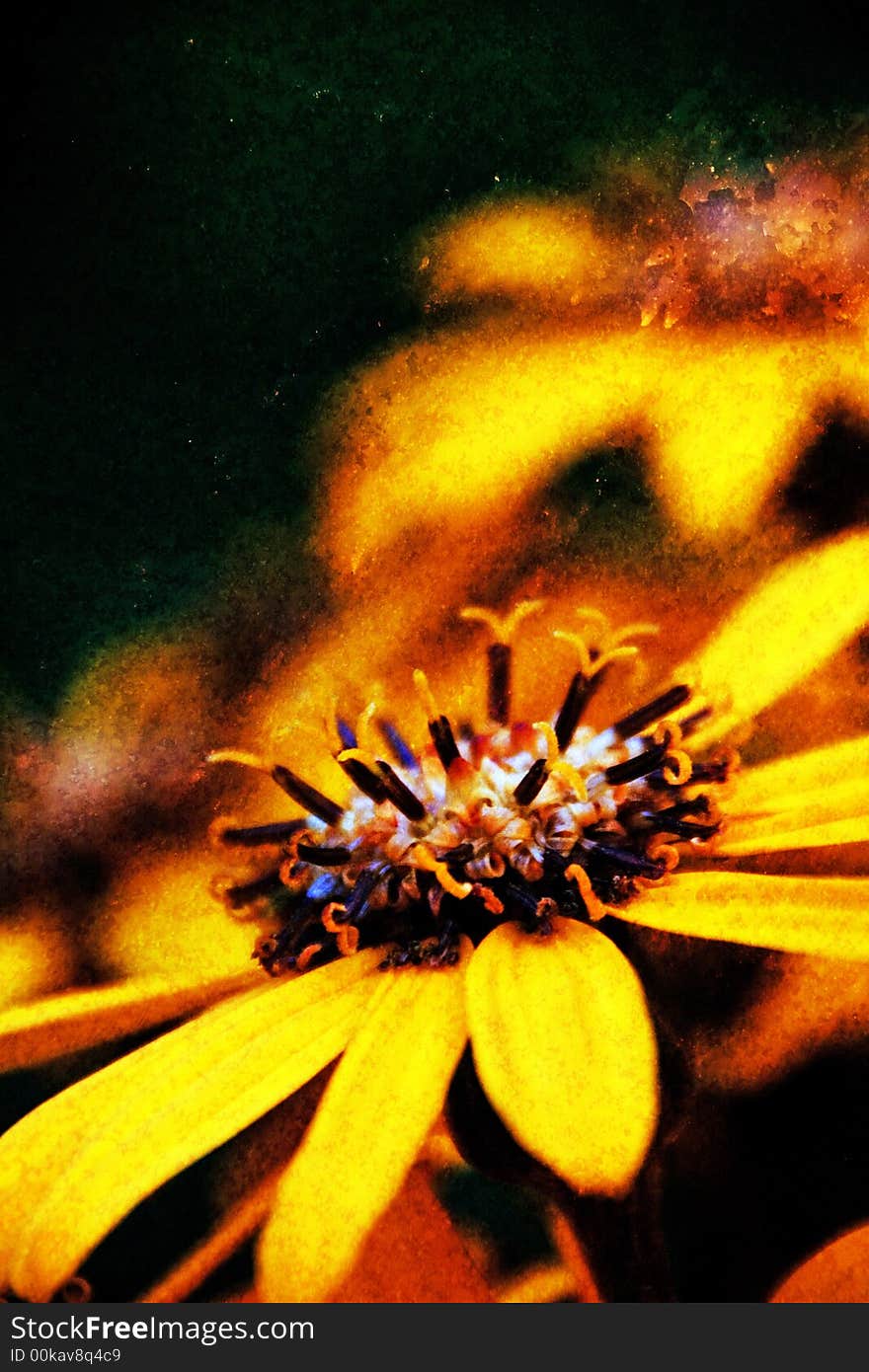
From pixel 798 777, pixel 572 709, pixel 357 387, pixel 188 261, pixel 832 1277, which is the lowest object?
pixel 832 1277

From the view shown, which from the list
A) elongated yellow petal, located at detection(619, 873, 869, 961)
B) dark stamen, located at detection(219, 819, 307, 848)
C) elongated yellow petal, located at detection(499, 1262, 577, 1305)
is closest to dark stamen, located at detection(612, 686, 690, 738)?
elongated yellow petal, located at detection(619, 873, 869, 961)

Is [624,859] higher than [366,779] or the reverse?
the reverse

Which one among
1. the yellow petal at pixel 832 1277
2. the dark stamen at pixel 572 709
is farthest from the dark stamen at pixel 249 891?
the yellow petal at pixel 832 1277

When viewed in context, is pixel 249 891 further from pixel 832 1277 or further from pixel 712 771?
pixel 832 1277

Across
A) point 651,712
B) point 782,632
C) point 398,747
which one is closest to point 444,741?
point 398,747

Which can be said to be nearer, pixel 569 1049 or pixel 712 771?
pixel 569 1049

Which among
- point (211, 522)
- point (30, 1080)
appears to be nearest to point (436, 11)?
point (211, 522)
